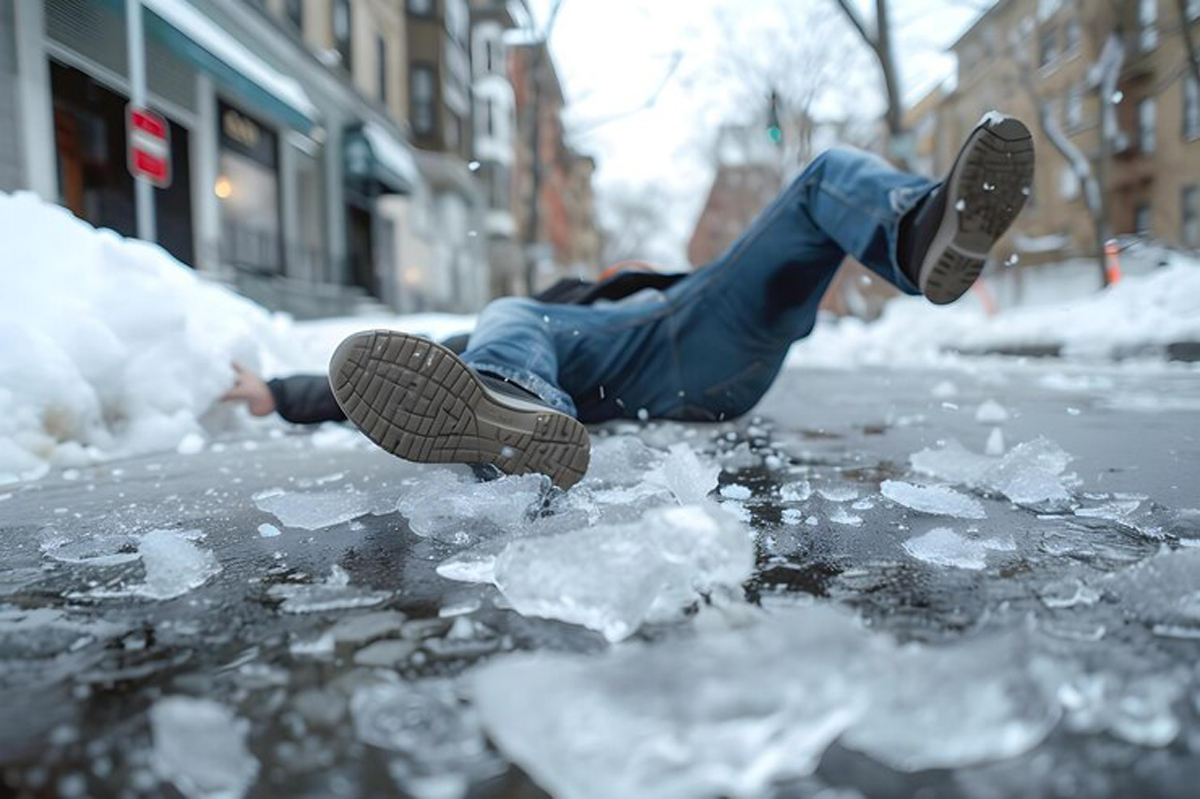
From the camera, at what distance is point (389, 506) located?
1.56 m

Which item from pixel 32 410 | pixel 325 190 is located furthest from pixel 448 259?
pixel 32 410

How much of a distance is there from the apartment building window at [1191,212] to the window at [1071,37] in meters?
7.35

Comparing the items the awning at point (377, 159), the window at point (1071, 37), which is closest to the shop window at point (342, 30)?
the awning at point (377, 159)

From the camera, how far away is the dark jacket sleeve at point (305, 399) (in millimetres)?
2326

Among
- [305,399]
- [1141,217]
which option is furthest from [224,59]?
[1141,217]

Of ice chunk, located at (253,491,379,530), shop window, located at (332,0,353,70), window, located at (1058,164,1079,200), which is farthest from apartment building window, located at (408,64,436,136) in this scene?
ice chunk, located at (253,491,379,530)

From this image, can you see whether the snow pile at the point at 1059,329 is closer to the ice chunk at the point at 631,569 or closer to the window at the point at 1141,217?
the ice chunk at the point at 631,569

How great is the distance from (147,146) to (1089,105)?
→ 18.9m

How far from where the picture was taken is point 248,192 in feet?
36.9

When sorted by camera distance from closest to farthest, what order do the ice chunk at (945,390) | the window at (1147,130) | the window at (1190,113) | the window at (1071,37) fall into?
the ice chunk at (945,390), the window at (1071,37), the window at (1190,113), the window at (1147,130)

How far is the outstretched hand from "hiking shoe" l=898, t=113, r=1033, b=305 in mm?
1931

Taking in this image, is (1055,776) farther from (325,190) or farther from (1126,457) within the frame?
(325,190)

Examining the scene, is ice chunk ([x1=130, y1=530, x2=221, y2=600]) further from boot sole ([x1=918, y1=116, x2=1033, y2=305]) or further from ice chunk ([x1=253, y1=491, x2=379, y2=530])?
boot sole ([x1=918, y1=116, x2=1033, y2=305])

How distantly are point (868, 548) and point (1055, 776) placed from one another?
609mm
